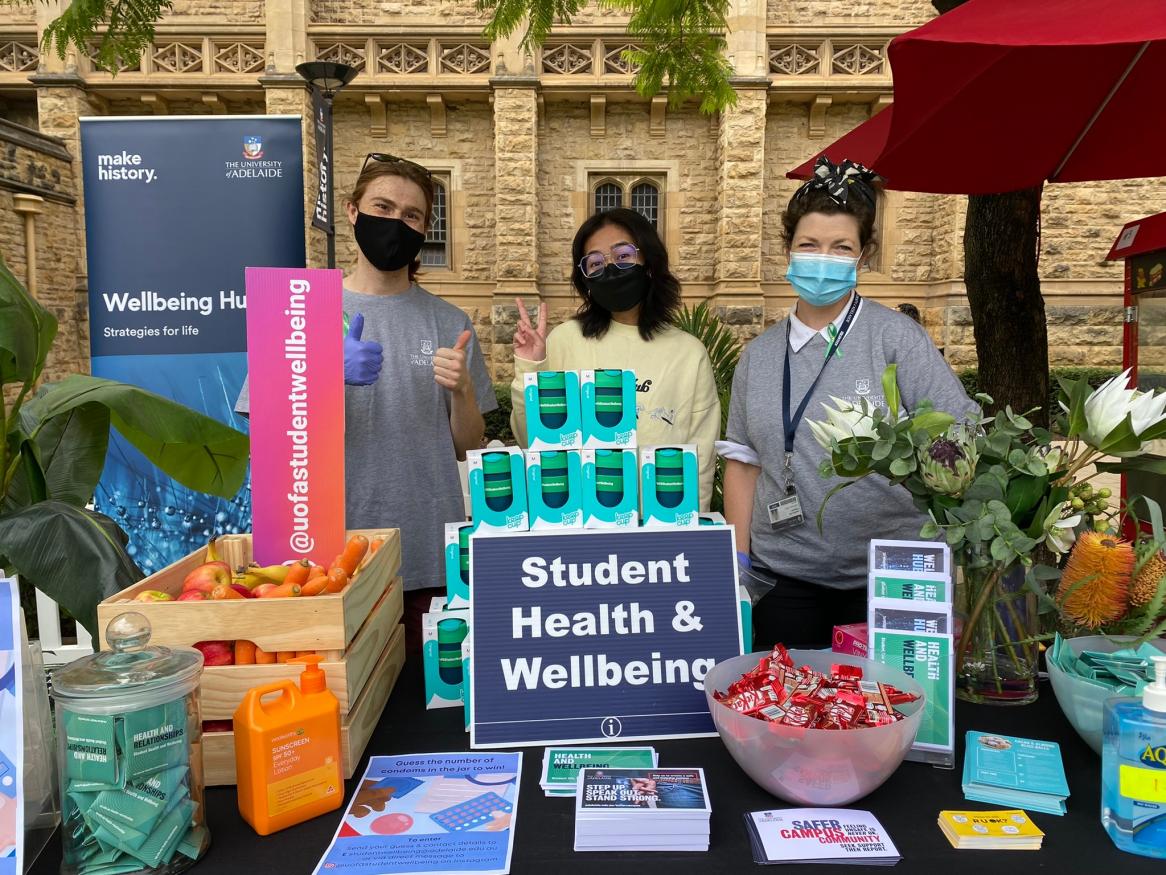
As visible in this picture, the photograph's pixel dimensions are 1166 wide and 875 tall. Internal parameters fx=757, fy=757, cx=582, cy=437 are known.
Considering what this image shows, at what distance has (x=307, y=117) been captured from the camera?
11.5 meters

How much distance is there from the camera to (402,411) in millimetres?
2201

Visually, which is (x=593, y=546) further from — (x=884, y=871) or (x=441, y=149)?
(x=441, y=149)

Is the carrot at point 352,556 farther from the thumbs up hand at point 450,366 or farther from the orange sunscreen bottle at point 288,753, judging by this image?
the thumbs up hand at point 450,366

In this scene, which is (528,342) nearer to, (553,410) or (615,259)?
(615,259)

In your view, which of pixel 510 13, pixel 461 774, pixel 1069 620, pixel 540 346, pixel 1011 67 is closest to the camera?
pixel 461 774

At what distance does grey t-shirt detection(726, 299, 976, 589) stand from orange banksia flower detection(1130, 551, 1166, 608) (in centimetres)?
61

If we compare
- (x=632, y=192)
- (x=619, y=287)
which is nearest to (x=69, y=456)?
(x=619, y=287)

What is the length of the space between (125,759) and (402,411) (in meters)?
1.39

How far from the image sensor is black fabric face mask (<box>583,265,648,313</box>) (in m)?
2.17

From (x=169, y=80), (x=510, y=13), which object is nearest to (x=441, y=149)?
(x=169, y=80)

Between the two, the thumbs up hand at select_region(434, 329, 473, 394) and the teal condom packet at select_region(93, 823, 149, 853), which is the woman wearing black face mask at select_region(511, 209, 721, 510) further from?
the teal condom packet at select_region(93, 823, 149, 853)

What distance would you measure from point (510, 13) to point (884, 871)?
3441 mm

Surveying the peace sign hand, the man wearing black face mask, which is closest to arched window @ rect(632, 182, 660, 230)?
the man wearing black face mask

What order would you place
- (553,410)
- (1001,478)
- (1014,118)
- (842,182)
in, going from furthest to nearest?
(1014,118) < (842,182) < (553,410) < (1001,478)
